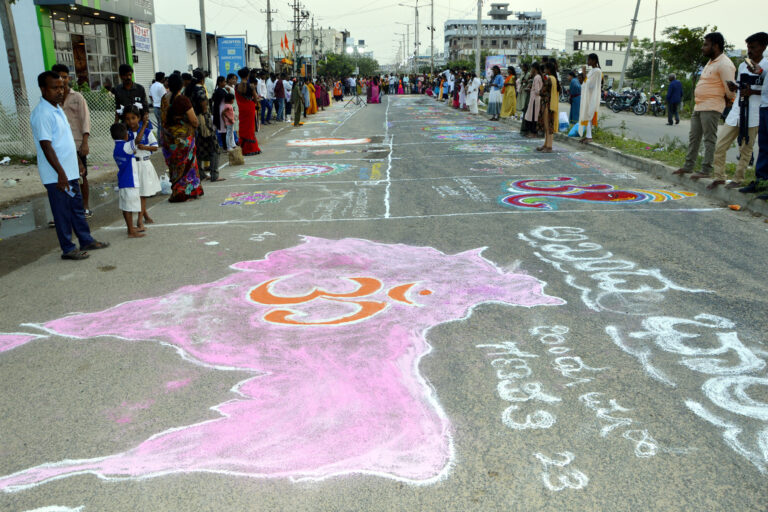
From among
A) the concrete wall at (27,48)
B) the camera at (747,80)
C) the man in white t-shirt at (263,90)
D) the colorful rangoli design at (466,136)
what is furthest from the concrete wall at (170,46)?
the camera at (747,80)

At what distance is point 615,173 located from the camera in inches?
409

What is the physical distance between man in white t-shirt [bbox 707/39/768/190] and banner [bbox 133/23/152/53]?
21.9 metres

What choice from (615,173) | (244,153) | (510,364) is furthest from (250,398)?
(244,153)

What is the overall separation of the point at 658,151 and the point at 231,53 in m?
30.8

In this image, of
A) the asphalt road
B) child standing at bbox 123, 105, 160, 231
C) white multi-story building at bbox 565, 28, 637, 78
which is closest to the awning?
child standing at bbox 123, 105, 160, 231

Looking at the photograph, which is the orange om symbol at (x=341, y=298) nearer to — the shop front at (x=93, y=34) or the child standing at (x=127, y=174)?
the child standing at (x=127, y=174)

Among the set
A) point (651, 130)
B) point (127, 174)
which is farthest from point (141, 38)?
point (127, 174)

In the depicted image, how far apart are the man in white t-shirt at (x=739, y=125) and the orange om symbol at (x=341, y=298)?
525 centimetres

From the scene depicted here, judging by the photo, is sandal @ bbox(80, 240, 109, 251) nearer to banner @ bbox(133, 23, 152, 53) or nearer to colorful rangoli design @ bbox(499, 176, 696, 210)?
colorful rangoli design @ bbox(499, 176, 696, 210)

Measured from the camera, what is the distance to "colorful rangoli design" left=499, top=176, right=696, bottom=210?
8.16m

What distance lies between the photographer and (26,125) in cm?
1233

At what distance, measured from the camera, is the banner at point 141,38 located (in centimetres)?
2366

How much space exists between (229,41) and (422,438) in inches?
1484

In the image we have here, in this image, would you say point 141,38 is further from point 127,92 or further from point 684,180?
point 684,180
